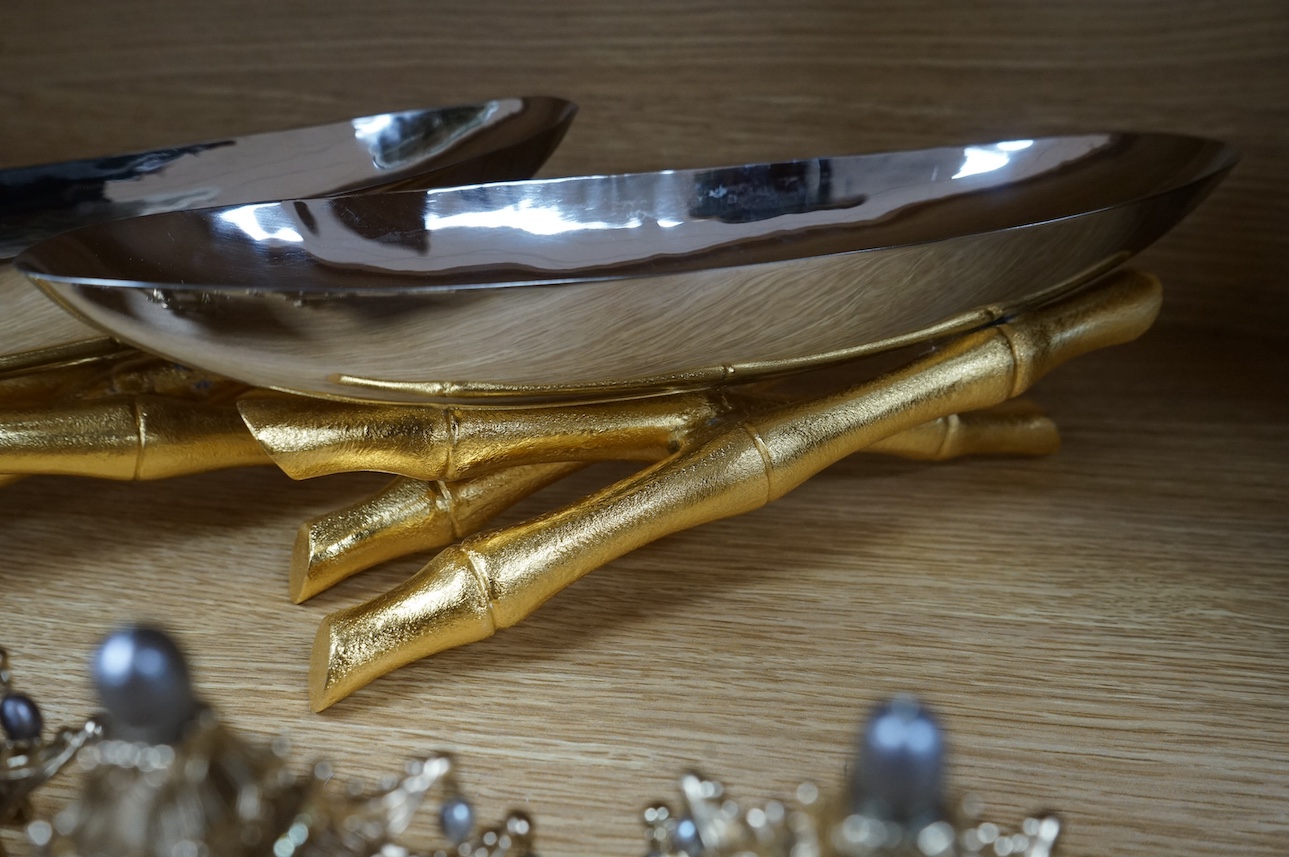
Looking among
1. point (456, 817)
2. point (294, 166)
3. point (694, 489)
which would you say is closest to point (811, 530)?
point (694, 489)

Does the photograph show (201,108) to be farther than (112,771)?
Yes

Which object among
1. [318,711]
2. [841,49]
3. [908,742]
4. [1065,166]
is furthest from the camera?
[841,49]

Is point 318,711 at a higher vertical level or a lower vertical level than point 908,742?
lower

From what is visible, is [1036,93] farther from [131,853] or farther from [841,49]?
[131,853]

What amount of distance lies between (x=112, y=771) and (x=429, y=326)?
0.60ft

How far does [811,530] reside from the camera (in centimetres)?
46

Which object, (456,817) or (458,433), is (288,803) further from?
(458,433)

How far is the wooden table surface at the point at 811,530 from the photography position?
33cm

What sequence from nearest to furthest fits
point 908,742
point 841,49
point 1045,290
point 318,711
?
point 908,742 → point 318,711 → point 1045,290 → point 841,49

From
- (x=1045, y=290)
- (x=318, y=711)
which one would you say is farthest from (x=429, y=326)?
(x=1045, y=290)

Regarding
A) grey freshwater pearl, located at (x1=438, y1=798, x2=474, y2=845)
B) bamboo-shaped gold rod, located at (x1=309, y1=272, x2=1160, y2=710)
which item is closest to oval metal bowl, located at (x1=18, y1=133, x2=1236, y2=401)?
→ bamboo-shaped gold rod, located at (x1=309, y1=272, x2=1160, y2=710)

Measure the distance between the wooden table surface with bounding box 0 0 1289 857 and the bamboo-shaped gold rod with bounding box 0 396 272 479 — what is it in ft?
0.11

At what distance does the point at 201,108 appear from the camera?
784mm

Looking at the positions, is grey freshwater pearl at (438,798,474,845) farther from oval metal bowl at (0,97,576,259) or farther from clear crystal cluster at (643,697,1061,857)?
oval metal bowl at (0,97,576,259)
